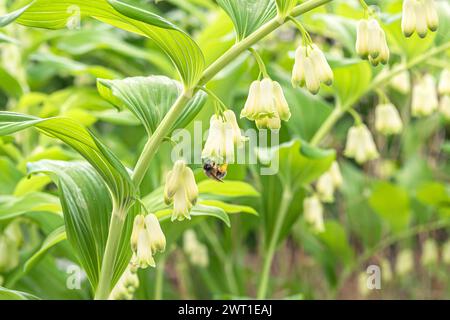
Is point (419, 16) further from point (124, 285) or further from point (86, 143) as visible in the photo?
point (124, 285)

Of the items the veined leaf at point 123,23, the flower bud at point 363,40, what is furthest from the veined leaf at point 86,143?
the flower bud at point 363,40

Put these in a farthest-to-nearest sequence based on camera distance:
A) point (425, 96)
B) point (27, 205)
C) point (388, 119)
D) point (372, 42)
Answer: point (425, 96) < point (388, 119) < point (27, 205) < point (372, 42)

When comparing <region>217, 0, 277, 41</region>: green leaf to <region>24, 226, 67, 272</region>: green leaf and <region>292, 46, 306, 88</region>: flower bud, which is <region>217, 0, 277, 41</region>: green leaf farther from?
<region>24, 226, 67, 272</region>: green leaf

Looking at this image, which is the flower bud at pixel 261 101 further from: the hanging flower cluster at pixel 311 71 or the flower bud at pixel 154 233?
the flower bud at pixel 154 233

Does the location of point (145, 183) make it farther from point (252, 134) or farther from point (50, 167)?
point (50, 167)

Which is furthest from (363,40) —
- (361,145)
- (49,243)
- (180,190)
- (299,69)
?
(361,145)

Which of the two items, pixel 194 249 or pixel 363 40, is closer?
pixel 363 40

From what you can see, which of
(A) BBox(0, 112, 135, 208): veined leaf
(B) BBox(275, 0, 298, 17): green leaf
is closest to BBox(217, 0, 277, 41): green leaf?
(B) BBox(275, 0, 298, 17): green leaf
